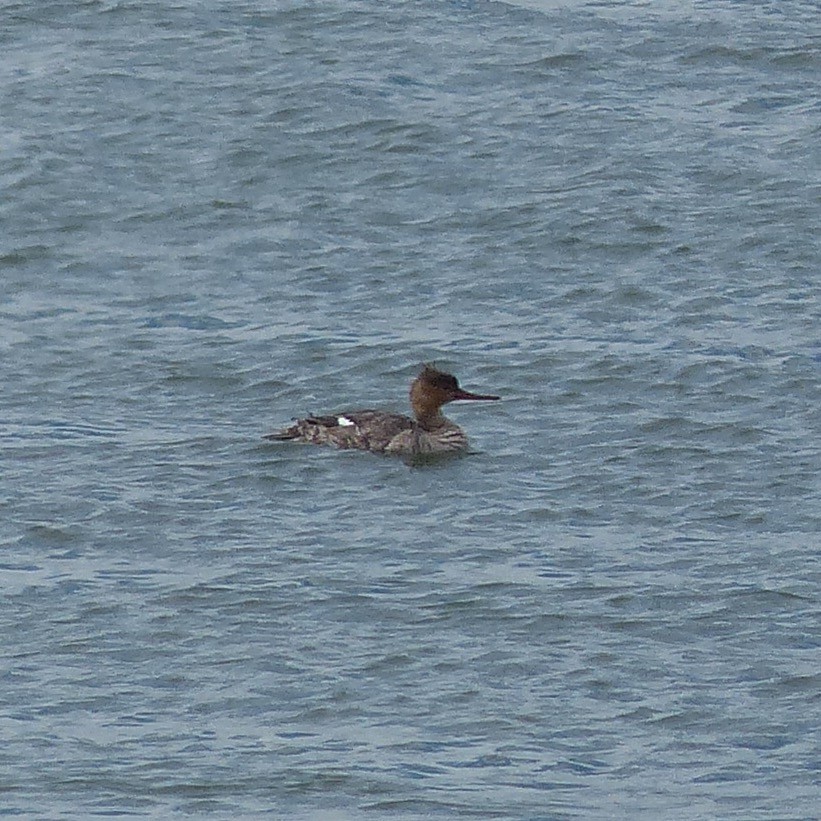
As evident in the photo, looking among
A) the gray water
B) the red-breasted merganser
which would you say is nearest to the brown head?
the red-breasted merganser

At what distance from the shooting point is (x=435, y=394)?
15.2 metres

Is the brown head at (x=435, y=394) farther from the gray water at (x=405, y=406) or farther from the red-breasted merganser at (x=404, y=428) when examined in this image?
the gray water at (x=405, y=406)

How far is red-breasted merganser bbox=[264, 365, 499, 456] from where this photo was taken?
14.9 metres

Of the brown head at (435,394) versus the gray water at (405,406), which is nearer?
the gray water at (405,406)

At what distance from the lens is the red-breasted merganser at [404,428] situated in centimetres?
1488

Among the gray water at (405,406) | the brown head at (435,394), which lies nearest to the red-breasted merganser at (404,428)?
the brown head at (435,394)

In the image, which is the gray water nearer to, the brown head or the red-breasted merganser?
the red-breasted merganser

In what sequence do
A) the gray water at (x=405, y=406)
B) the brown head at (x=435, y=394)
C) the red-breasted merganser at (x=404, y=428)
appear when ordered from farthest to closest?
the brown head at (x=435, y=394) < the red-breasted merganser at (x=404, y=428) < the gray water at (x=405, y=406)

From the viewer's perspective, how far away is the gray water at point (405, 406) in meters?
10.5

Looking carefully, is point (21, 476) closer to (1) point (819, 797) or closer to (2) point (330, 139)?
(1) point (819, 797)

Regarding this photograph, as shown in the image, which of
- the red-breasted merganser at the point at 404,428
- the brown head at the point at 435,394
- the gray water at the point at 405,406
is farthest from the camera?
the brown head at the point at 435,394

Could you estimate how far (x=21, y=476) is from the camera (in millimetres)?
14148

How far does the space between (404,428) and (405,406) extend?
2.91 ft

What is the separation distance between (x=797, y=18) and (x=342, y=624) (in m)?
12.3
